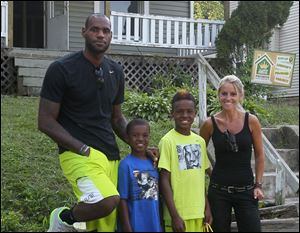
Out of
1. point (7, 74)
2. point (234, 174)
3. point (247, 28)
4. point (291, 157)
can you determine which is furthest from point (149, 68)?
point (234, 174)

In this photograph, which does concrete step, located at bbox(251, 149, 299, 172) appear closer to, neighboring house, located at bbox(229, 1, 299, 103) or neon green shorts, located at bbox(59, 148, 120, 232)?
neon green shorts, located at bbox(59, 148, 120, 232)

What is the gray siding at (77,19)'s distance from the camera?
1555 centimetres

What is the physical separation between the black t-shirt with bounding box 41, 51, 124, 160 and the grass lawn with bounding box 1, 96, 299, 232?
2009 mm

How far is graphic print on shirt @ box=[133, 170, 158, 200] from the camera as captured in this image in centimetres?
358

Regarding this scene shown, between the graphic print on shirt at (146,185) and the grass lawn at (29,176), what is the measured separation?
81.3 inches

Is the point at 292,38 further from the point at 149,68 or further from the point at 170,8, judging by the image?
the point at 149,68

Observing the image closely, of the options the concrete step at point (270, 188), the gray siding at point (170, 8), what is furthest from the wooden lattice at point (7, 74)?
the concrete step at point (270, 188)

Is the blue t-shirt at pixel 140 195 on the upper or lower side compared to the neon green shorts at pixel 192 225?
upper

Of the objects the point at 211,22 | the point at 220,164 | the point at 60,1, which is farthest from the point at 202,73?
the point at 60,1

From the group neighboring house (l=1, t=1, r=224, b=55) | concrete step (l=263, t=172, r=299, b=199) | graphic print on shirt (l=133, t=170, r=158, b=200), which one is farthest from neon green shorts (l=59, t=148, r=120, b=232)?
neighboring house (l=1, t=1, r=224, b=55)

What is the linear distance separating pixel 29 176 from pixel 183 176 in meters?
3.04

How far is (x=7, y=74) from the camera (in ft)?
39.7

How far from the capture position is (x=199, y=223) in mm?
3742

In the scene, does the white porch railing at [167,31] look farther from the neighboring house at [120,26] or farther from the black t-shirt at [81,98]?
the black t-shirt at [81,98]
